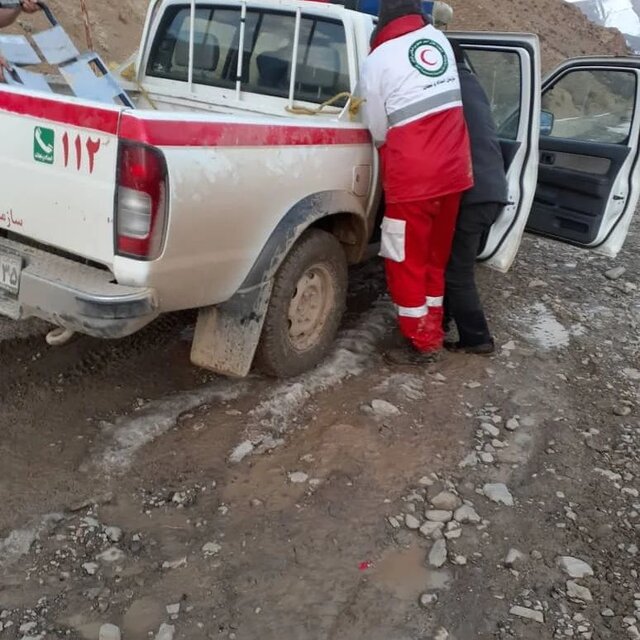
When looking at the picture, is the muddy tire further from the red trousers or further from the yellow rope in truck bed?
the yellow rope in truck bed

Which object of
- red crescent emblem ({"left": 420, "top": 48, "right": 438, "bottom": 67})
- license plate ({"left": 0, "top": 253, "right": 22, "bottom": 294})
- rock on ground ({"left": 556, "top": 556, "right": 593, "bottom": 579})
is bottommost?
rock on ground ({"left": 556, "top": 556, "right": 593, "bottom": 579})

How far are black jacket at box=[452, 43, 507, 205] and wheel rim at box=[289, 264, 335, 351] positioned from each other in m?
0.89

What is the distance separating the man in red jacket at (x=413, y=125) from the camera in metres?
3.79

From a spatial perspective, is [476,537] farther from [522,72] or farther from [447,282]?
[522,72]

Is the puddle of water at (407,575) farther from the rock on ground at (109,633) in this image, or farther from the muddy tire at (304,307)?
the muddy tire at (304,307)

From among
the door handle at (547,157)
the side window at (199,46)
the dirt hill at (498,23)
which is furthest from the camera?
the dirt hill at (498,23)

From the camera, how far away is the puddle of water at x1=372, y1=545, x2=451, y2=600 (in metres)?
2.72

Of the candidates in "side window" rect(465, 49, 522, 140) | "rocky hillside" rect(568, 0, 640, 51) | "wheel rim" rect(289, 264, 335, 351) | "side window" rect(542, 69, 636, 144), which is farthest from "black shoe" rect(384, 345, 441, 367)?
"rocky hillside" rect(568, 0, 640, 51)

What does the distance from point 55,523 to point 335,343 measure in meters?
2.07

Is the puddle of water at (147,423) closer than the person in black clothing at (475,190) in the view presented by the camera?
Yes

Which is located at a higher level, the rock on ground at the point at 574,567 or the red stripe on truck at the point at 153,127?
the red stripe on truck at the point at 153,127

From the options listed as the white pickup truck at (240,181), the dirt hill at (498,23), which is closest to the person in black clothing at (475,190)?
the white pickup truck at (240,181)

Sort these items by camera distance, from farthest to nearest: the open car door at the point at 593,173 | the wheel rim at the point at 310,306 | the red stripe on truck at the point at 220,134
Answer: the open car door at the point at 593,173 → the wheel rim at the point at 310,306 → the red stripe on truck at the point at 220,134

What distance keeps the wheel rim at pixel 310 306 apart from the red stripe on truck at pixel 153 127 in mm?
850
